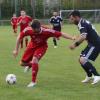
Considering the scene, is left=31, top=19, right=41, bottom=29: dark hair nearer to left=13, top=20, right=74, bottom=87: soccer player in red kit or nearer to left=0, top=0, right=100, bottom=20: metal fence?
left=13, top=20, right=74, bottom=87: soccer player in red kit

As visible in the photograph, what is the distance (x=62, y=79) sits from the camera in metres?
12.7

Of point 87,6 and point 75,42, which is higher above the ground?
point 75,42

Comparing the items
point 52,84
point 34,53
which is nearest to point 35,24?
point 34,53

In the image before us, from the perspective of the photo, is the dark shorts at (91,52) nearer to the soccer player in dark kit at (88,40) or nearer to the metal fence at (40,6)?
the soccer player in dark kit at (88,40)

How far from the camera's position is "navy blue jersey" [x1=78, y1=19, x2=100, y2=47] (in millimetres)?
11066

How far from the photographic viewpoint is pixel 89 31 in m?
11.3

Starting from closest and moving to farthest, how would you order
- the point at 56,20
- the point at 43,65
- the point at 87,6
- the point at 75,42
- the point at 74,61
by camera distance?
the point at 75,42, the point at 43,65, the point at 74,61, the point at 56,20, the point at 87,6

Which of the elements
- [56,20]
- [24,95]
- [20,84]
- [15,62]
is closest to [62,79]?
[20,84]

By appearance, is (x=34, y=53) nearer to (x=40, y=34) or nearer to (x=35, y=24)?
(x=40, y=34)

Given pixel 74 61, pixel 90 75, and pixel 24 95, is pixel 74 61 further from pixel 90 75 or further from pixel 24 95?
pixel 24 95

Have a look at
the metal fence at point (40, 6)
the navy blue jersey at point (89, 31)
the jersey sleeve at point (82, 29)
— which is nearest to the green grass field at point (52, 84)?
the navy blue jersey at point (89, 31)

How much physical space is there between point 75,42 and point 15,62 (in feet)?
22.0

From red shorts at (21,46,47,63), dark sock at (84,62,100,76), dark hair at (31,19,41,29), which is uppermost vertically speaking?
dark hair at (31,19,41,29)

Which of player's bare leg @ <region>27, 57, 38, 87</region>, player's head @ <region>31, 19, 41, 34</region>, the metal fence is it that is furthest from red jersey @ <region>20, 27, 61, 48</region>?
the metal fence
